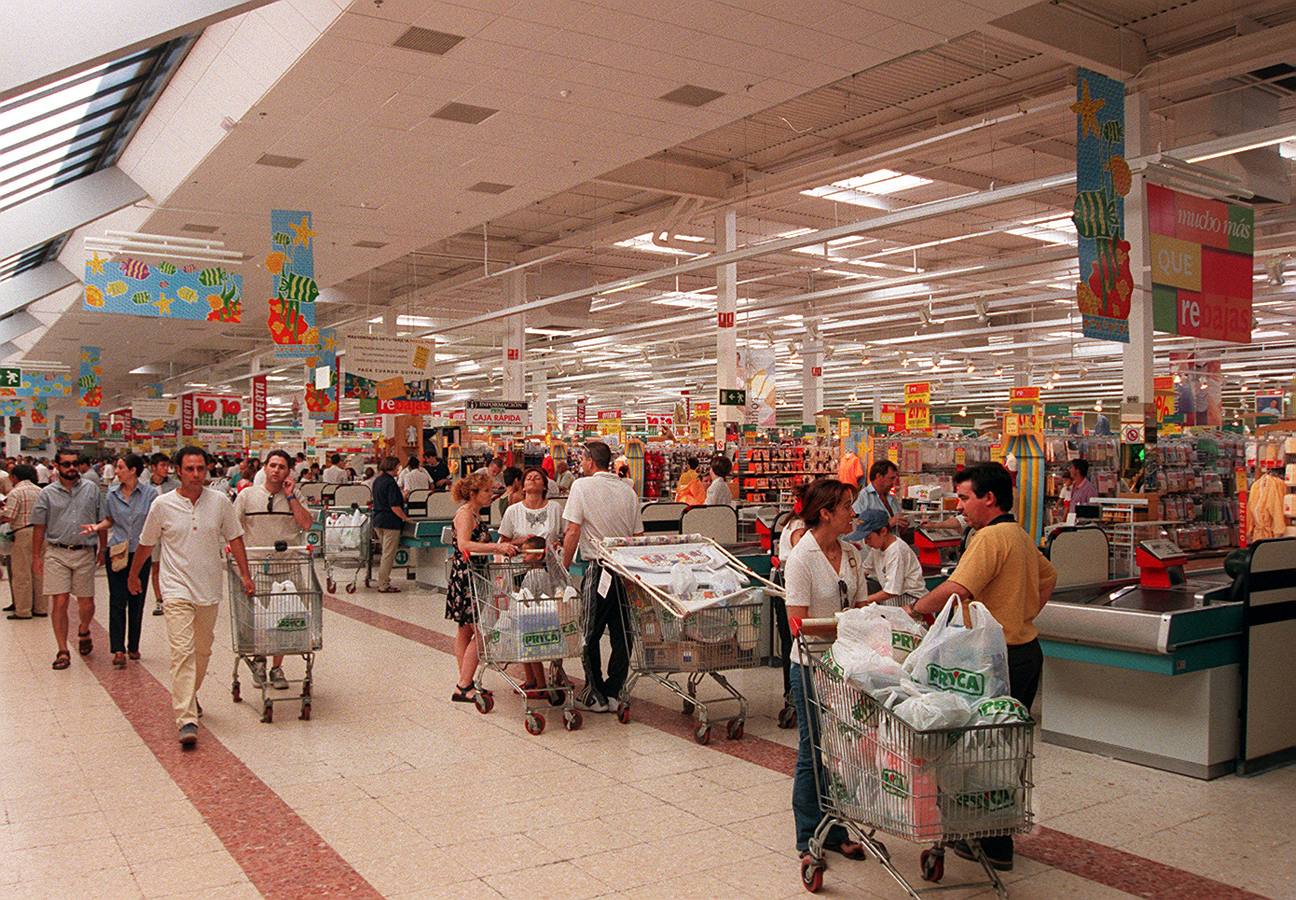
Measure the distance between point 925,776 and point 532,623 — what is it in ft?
10.6

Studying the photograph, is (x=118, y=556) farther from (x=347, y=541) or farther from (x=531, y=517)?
(x=347, y=541)

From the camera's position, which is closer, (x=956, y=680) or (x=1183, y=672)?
(x=956, y=680)

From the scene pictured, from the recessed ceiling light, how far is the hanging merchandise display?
363 centimetres

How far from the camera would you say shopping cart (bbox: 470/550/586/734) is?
19.8ft

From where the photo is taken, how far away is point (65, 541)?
796 centimetres

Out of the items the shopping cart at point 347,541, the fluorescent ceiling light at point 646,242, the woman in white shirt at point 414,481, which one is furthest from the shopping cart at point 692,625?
the fluorescent ceiling light at point 646,242

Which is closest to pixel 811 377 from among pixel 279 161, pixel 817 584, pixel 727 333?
pixel 727 333

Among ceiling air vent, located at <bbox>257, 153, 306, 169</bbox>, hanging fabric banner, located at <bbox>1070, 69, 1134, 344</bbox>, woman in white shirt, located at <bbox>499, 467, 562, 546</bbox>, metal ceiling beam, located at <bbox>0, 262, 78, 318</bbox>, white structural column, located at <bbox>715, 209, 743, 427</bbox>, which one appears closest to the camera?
woman in white shirt, located at <bbox>499, 467, 562, 546</bbox>

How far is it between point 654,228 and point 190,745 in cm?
1219

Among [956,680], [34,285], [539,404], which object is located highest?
[34,285]

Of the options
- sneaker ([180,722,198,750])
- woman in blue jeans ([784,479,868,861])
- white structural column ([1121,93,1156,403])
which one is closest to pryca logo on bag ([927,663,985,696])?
woman in blue jeans ([784,479,868,861])

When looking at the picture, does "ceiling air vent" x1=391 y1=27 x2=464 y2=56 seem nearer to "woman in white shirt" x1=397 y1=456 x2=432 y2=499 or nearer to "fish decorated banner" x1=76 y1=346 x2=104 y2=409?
"woman in white shirt" x1=397 y1=456 x2=432 y2=499

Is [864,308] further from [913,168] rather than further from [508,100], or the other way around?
[508,100]

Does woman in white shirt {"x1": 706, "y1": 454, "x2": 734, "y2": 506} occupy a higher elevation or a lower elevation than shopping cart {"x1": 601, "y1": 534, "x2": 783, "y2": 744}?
higher
